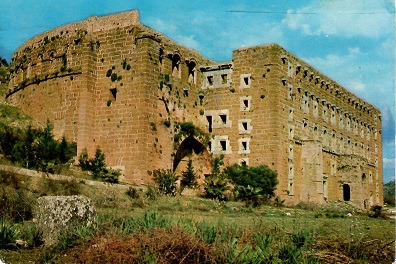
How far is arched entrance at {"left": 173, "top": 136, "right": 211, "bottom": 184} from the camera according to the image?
3616 centimetres

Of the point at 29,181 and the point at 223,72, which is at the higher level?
the point at 223,72

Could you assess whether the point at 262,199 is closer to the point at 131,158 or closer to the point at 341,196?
the point at 131,158

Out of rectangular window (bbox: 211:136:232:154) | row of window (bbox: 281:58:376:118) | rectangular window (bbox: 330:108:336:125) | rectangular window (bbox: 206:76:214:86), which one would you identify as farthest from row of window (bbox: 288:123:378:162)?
rectangular window (bbox: 206:76:214:86)

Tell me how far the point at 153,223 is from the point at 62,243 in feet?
5.71

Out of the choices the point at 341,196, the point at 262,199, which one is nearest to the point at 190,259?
the point at 262,199

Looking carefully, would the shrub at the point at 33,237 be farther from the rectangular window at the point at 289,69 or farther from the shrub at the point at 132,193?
the rectangular window at the point at 289,69

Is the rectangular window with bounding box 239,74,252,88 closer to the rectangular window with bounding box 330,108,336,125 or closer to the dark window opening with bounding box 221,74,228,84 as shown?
the dark window opening with bounding box 221,74,228,84

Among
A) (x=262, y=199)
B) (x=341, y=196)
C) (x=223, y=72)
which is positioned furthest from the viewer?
(x=341, y=196)

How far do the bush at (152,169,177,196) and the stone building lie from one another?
0.52m

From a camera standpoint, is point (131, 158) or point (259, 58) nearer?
point (131, 158)

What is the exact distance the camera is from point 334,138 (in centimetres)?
4572

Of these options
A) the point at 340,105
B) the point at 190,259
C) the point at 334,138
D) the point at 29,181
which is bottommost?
the point at 190,259

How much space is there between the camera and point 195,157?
37406mm

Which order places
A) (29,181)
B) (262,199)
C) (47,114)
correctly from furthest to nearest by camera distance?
(47,114) → (262,199) → (29,181)
